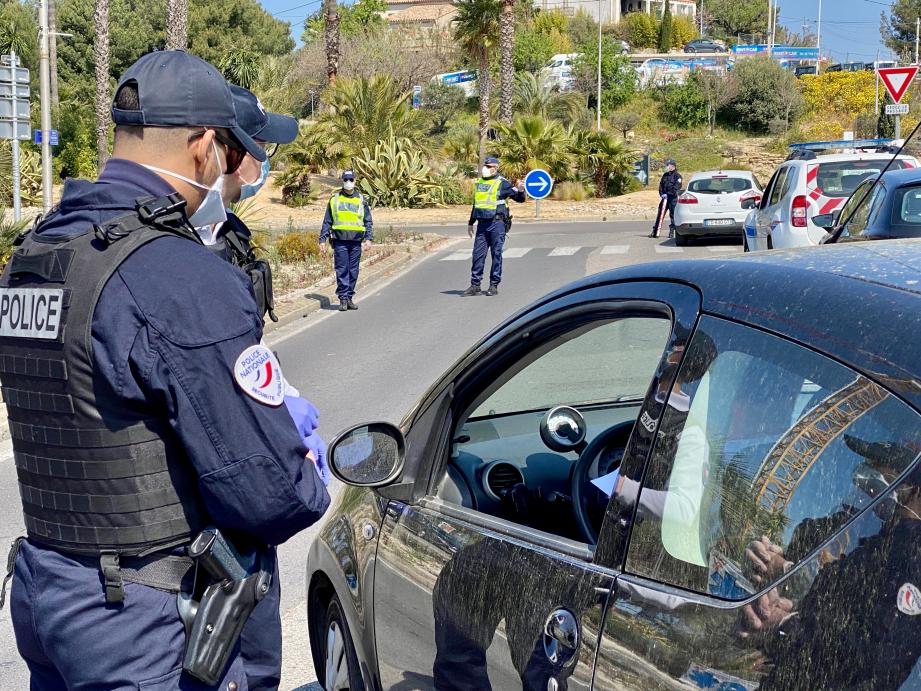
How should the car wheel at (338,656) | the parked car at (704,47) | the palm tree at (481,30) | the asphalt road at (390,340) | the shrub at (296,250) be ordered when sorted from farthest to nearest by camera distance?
1. the parked car at (704,47)
2. the palm tree at (481,30)
3. the shrub at (296,250)
4. the asphalt road at (390,340)
5. the car wheel at (338,656)

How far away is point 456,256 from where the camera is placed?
22016 millimetres

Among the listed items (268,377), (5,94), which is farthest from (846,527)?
(5,94)

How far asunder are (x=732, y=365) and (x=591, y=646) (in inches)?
21.9

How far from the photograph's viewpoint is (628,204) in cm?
3334

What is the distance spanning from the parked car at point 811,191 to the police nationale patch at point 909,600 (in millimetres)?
12955

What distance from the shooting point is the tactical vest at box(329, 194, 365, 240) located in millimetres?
14914

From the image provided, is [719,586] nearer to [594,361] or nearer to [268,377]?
[268,377]

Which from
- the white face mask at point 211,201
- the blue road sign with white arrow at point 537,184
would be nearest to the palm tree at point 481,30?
the blue road sign with white arrow at point 537,184

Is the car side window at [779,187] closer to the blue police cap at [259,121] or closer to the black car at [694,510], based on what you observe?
the blue police cap at [259,121]

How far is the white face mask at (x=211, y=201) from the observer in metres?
2.49

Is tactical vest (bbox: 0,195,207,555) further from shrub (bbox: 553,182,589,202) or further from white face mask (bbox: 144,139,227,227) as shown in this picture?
shrub (bbox: 553,182,589,202)

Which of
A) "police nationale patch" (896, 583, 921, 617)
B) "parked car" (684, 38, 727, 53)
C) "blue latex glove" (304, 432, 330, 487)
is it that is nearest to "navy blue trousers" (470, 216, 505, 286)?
"blue latex glove" (304, 432, 330, 487)

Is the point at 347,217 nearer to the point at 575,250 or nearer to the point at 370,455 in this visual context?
the point at 575,250

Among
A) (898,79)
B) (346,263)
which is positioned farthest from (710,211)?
(346,263)
